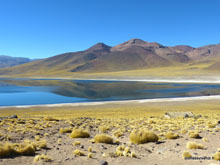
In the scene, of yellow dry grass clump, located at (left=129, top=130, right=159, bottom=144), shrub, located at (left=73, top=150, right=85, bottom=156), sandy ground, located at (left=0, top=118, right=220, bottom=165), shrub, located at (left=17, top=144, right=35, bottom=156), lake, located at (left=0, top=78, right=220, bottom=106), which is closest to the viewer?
sandy ground, located at (left=0, top=118, right=220, bottom=165)

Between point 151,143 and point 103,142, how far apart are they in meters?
2.50

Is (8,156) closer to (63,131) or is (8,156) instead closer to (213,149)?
(63,131)

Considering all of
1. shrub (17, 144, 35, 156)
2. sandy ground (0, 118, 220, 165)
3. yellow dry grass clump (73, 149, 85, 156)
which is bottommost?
sandy ground (0, 118, 220, 165)

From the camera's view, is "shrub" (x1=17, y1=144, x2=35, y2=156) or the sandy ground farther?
"shrub" (x1=17, y1=144, x2=35, y2=156)

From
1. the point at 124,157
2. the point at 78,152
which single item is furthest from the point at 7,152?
the point at 124,157

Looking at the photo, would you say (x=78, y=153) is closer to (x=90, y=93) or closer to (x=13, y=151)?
(x=13, y=151)

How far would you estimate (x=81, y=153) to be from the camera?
8.07 m

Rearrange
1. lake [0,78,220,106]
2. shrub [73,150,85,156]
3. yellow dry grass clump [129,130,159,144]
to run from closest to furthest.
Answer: shrub [73,150,85,156]
yellow dry grass clump [129,130,159,144]
lake [0,78,220,106]

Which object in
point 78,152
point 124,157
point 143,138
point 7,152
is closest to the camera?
point 7,152

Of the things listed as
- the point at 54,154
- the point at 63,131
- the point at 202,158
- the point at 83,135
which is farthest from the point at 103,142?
the point at 202,158

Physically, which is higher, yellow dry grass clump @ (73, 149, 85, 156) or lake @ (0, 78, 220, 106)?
lake @ (0, 78, 220, 106)

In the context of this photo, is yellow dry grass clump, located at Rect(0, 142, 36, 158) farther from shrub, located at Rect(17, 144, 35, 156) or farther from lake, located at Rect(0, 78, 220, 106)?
lake, located at Rect(0, 78, 220, 106)

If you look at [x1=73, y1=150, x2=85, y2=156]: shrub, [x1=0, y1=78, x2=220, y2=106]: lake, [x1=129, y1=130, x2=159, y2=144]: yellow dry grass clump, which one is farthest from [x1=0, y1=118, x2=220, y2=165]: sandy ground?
[x1=0, y1=78, x2=220, y2=106]: lake

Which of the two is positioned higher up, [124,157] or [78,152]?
[78,152]
